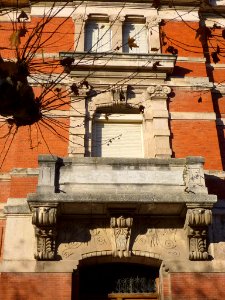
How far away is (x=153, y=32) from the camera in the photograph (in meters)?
13.2

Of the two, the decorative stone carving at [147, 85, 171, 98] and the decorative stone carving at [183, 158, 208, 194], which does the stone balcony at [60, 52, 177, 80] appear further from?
the decorative stone carving at [183, 158, 208, 194]

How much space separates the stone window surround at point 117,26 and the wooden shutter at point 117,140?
247cm

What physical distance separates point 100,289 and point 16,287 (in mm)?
1813

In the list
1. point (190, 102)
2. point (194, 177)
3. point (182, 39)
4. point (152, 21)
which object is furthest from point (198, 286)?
point (152, 21)

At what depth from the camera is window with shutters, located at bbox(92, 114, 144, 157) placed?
11.3 m

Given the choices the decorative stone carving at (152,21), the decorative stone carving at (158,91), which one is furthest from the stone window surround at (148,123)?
the decorative stone carving at (152,21)

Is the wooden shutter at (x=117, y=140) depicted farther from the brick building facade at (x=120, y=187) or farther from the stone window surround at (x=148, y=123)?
the stone window surround at (x=148, y=123)

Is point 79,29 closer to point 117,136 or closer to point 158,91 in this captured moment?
point 158,91

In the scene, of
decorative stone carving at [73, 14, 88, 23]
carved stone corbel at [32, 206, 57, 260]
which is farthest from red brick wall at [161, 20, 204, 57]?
carved stone corbel at [32, 206, 57, 260]

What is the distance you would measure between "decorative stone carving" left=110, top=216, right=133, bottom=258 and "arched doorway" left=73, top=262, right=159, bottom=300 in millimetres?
571

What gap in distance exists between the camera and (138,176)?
9711 millimetres

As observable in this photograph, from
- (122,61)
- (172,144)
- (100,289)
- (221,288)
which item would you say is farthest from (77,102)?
(221,288)

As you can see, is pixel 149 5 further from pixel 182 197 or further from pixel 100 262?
pixel 100 262

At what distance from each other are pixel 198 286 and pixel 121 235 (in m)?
1.90
